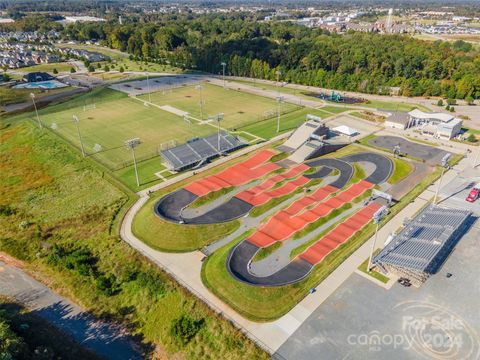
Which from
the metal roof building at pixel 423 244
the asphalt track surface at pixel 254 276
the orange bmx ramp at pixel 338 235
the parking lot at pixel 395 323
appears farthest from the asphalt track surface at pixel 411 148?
the asphalt track surface at pixel 254 276

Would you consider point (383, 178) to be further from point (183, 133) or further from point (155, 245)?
point (183, 133)

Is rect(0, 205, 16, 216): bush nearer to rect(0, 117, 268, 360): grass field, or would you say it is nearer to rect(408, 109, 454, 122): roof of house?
rect(0, 117, 268, 360): grass field

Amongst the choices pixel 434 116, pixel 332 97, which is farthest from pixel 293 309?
pixel 332 97

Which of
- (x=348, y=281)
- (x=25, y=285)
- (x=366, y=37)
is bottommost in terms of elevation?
(x=25, y=285)

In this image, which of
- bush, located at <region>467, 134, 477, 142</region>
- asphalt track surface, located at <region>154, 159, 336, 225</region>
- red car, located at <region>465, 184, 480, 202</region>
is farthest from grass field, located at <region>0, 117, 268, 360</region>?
bush, located at <region>467, 134, 477, 142</region>

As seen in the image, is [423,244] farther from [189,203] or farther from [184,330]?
[189,203]

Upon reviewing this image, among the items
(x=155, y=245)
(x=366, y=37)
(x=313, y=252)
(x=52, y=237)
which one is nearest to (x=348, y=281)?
(x=313, y=252)
